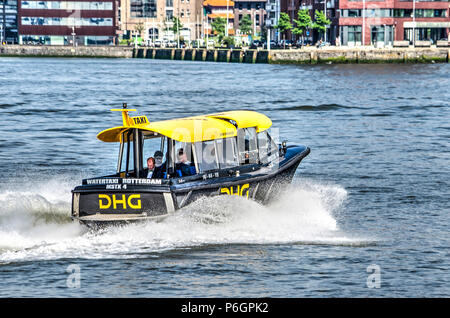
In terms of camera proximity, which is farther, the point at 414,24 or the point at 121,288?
the point at 414,24

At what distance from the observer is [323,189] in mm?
27359

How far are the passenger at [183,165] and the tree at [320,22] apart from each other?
13698 centimetres

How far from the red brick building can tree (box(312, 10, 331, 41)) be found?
53.9 meters

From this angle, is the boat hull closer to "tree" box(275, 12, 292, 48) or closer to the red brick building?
"tree" box(275, 12, 292, 48)

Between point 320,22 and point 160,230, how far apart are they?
13950cm

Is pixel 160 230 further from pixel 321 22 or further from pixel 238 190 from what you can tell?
pixel 321 22

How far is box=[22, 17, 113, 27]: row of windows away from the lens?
193 metres

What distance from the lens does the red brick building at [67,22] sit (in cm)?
19188

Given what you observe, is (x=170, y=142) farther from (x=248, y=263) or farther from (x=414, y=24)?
(x=414, y=24)

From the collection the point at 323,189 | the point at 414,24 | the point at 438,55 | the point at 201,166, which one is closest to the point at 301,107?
the point at 323,189

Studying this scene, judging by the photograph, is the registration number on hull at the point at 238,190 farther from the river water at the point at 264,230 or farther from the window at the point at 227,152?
the window at the point at 227,152

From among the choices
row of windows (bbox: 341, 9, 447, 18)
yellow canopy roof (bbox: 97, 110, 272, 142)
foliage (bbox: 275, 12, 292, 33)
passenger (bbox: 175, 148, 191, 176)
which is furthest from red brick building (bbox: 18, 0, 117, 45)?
passenger (bbox: 175, 148, 191, 176)
